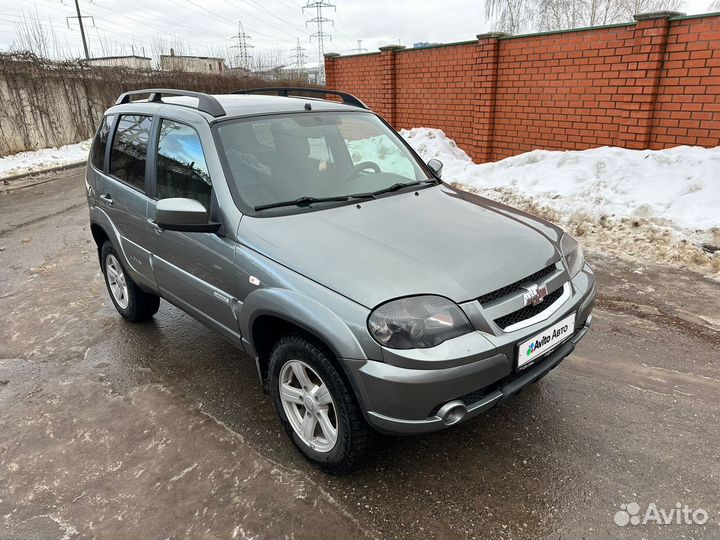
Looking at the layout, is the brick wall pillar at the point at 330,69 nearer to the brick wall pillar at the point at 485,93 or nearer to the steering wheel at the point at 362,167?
the brick wall pillar at the point at 485,93

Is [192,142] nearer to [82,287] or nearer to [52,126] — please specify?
[82,287]

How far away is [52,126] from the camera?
16.3 metres

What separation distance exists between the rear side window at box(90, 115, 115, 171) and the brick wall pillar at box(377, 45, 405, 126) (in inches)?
318

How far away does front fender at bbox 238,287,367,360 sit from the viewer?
2107mm

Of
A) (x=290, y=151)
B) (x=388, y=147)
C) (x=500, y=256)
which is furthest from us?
(x=388, y=147)

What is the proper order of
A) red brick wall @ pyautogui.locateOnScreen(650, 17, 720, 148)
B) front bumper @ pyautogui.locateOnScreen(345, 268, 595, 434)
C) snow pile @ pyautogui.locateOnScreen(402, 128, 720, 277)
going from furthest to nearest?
red brick wall @ pyautogui.locateOnScreen(650, 17, 720, 148) < snow pile @ pyautogui.locateOnScreen(402, 128, 720, 277) < front bumper @ pyautogui.locateOnScreen(345, 268, 595, 434)

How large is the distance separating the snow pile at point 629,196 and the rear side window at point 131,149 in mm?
4886

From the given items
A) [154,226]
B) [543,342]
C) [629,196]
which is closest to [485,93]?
[629,196]

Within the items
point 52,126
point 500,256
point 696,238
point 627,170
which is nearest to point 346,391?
point 500,256

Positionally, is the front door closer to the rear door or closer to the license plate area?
the rear door

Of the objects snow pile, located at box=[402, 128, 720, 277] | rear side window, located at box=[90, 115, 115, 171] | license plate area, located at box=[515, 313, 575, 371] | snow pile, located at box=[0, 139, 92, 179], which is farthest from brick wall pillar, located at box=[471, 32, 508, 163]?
snow pile, located at box=[0, 139, 92, 179]

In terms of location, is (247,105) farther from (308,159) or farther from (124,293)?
(124,293)

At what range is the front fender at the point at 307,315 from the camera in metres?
2.11

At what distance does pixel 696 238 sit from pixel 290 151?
4.70 meters
